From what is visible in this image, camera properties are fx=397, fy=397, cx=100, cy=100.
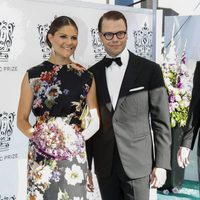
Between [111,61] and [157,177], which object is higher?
[111,61]

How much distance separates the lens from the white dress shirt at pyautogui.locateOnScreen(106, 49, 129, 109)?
2580mm

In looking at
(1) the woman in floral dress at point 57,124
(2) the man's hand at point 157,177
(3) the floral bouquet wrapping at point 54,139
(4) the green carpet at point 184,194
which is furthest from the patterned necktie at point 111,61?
(4) the green carpet at point 184,194

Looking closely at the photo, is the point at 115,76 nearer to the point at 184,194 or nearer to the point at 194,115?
the point at 194,115

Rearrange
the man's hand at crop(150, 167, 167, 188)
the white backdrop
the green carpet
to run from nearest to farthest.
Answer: the man's hand at crop(150, 167, 167, 188) < the white backdrop < the green carpet

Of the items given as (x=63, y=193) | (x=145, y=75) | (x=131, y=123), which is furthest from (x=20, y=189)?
(x=145, y=75)

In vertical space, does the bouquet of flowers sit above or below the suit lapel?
below

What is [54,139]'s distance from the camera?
244 cm

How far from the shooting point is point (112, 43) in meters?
2.55

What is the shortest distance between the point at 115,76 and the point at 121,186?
0.72 meters

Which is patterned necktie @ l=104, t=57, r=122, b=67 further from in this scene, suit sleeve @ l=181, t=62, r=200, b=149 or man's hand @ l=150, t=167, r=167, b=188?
man's hand @ l=150, t=167, r=167, b=188

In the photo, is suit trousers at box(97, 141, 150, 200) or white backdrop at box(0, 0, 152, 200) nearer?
suit trousers at box(97, 141, 150, 200)

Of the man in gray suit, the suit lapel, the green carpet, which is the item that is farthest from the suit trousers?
the green carpet

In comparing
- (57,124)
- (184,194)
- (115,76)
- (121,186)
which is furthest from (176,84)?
(57,124)

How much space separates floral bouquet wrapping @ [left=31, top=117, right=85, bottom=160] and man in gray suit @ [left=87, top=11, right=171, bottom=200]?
27cm
